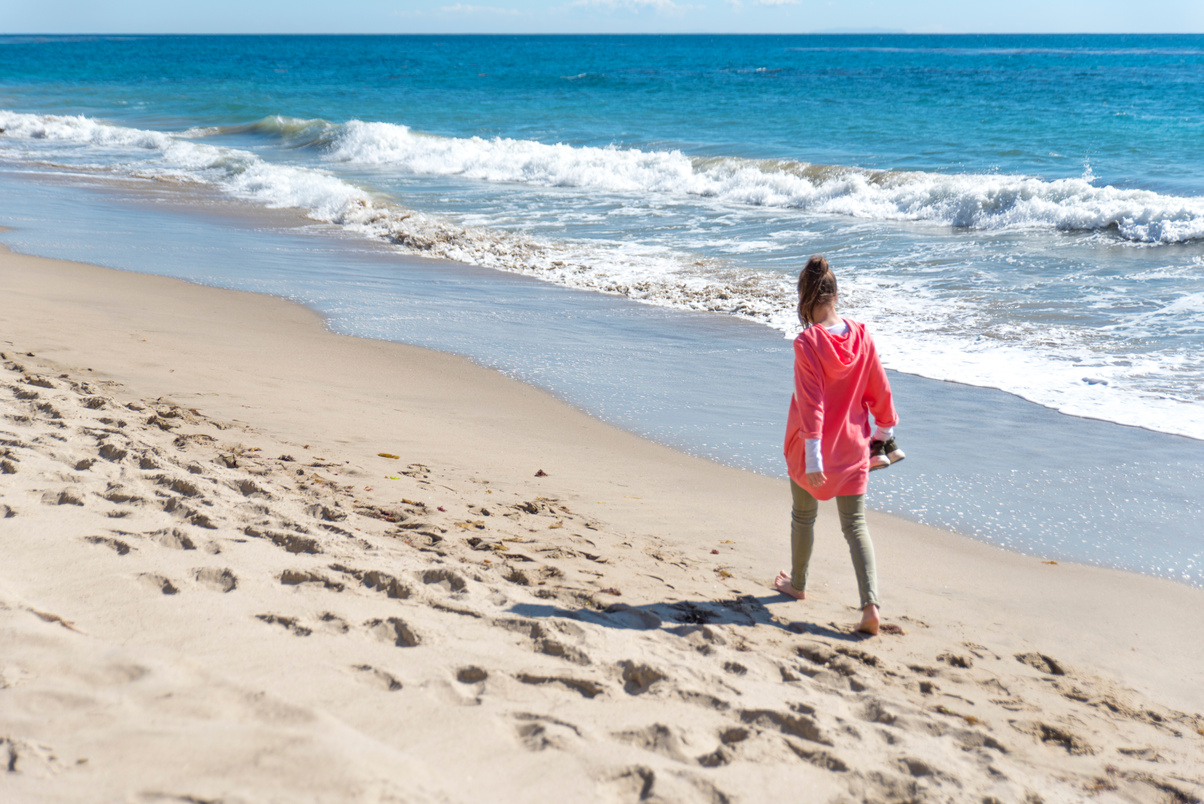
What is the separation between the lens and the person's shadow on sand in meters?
3.18

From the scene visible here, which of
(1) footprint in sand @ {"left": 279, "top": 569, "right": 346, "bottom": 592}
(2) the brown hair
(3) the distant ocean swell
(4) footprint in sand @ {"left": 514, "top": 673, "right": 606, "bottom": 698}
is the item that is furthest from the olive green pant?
(3) the distant ocean swell

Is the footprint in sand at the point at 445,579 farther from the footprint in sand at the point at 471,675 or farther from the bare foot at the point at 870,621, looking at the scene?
the bare foot at the point at 870,621

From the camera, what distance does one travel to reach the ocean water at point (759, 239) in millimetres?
5855

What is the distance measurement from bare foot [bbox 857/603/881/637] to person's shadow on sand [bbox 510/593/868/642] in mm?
27

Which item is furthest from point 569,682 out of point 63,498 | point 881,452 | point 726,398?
point 726,398

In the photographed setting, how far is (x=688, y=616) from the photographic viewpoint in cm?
340

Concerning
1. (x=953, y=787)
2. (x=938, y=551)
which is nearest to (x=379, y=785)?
(x=953, y=787)

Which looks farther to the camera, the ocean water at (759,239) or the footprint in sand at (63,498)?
the ocean water at (759,239)

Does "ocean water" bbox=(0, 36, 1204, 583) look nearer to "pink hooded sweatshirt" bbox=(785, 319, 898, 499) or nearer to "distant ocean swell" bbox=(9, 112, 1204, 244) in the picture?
"distant ocean swell" bbox=(9, 112, 1204, 244)

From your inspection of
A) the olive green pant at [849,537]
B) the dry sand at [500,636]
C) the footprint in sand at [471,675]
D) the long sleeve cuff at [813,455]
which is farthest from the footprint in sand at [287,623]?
the olive green pant at [849,537]

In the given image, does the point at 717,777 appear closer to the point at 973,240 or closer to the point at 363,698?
the point at 363,698

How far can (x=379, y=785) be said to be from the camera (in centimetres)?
199

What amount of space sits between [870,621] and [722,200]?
49.5 feet

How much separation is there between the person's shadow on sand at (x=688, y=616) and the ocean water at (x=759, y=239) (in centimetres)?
153
